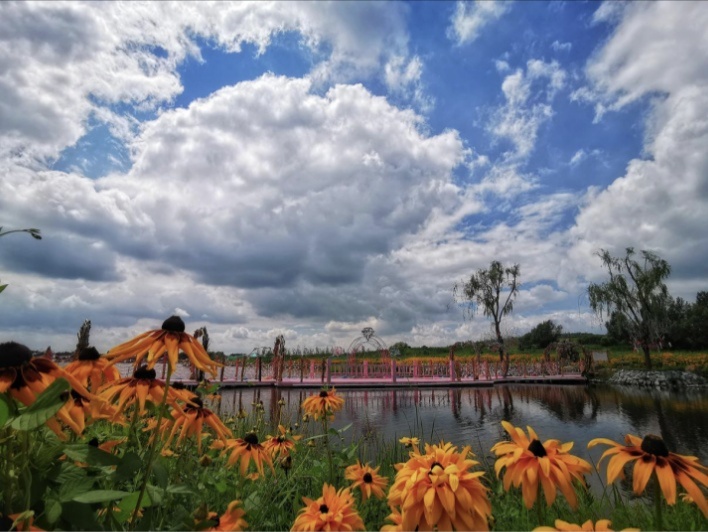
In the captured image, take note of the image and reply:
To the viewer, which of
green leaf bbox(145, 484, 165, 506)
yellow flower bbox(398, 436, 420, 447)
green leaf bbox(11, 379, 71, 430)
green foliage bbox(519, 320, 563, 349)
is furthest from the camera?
green foliage bbox(519, 320, 563, 349)

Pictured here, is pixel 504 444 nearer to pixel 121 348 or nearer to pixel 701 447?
pixel 121 348

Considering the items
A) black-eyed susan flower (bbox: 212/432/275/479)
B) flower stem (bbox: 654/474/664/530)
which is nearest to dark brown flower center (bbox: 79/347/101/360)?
black-eyed susan flower (bbox: 212/432/275/479)

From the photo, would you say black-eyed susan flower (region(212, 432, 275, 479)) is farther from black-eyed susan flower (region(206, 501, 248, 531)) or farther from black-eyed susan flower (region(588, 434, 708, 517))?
black-eyed susan flower (region(588, 434, 708, 517))

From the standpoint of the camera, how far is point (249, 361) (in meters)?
36.4

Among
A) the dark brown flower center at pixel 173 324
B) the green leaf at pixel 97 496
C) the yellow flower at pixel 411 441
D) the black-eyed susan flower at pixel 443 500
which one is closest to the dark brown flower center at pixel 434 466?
the black-eyed susan flower at pixel 443 500

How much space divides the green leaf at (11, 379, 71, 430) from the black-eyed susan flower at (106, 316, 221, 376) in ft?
1.26

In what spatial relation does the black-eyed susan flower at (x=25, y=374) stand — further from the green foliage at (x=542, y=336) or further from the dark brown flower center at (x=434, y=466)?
the green foliage at (x=542, y=336)

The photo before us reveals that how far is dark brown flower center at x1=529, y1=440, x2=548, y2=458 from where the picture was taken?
4.63 feet

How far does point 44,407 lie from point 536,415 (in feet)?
46.7

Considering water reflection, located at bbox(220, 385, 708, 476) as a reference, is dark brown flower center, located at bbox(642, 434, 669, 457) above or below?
above

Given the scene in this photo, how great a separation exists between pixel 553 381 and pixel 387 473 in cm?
2512

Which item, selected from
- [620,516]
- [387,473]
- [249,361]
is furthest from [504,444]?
[249,361]

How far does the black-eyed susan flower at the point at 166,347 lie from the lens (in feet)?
4.39

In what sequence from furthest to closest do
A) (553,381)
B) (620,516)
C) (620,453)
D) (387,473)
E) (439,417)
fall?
1. (553,381)
2. (439,417)
3. (387,473)
4. (620,516)
5. (620,453)
